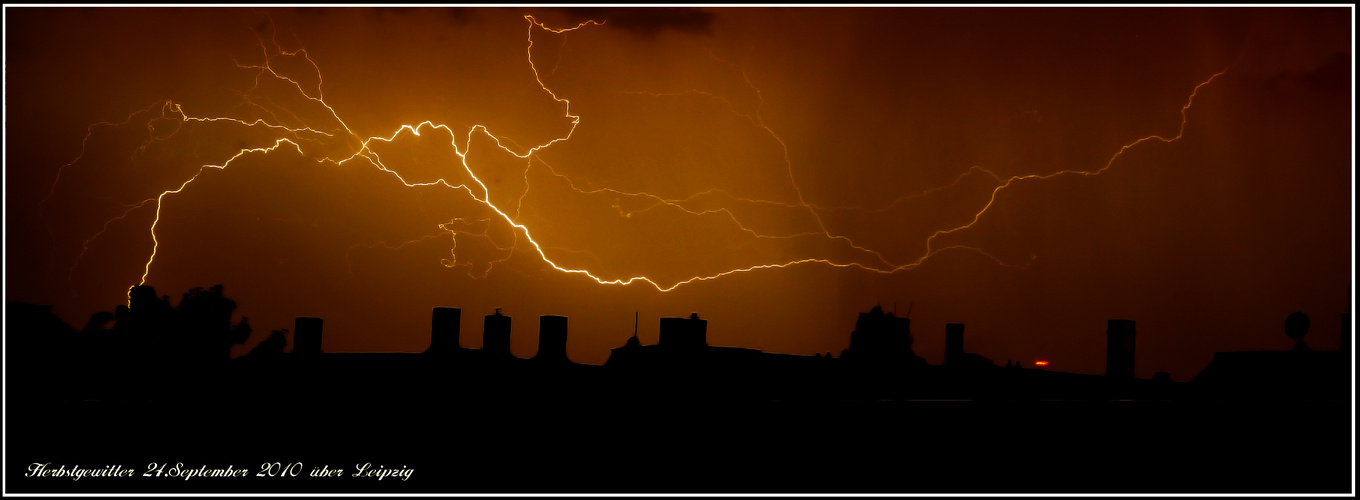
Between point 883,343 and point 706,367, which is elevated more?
point 883,343

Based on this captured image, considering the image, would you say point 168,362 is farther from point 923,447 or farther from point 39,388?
point 923,447

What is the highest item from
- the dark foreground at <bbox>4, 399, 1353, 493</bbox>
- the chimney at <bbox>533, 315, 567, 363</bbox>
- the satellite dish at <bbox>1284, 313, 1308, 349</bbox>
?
the satellite dish at <bbox>1284, 313, 1308, 349</bbox>

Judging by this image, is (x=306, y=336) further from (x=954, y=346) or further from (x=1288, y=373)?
(x=1288, y=373)

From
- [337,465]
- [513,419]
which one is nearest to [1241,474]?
[513,419]

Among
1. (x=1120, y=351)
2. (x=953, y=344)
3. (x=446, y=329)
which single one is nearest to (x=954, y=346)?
(x=953, y=344)

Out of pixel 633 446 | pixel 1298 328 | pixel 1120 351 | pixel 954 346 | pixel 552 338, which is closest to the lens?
pixel 633 446

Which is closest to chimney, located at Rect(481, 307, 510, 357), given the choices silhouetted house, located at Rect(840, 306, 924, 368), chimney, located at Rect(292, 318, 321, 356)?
chimney, located at Rect(292, 318, 321, 356)

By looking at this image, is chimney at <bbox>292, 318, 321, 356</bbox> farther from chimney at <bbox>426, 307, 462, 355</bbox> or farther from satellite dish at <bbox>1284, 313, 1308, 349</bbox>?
satellite dish at <bbox>1284, 313, 1308, 349</bbox>
